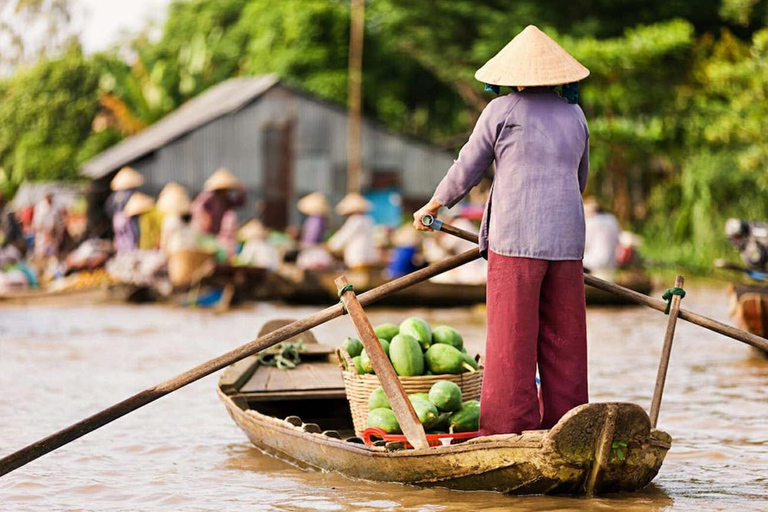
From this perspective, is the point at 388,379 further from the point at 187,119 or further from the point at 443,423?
the point at 187,119

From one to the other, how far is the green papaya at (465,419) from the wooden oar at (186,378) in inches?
22.1

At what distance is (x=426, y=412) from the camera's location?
468cm

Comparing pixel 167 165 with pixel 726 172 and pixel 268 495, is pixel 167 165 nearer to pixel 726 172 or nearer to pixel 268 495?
pixel 726 172

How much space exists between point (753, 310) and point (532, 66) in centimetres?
482

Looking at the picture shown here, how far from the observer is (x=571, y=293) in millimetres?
4488

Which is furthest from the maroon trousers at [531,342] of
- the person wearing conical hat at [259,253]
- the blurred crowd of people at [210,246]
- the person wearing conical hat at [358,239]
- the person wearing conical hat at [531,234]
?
the person wearing conical hat at [259,253]

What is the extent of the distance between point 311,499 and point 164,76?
24.6m

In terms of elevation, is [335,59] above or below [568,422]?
above

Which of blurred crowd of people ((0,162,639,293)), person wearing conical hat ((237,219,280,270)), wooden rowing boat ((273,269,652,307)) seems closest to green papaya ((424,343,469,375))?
wooden rowing boat ((273,269,652,307))

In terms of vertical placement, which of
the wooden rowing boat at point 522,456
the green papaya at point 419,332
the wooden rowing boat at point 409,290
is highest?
the green papaya at point 419,332

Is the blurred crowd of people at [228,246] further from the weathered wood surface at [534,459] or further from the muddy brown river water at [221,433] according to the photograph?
the weathered wood surface at [534,459]

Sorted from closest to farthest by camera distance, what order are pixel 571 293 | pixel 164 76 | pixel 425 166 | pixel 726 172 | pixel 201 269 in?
pixel 571 293
pixel 201 269
pixel 726 172
pixel 425 166
pixel 164 76

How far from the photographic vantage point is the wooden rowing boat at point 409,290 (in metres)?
13.8

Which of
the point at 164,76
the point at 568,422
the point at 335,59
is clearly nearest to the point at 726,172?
the point at 335,59
